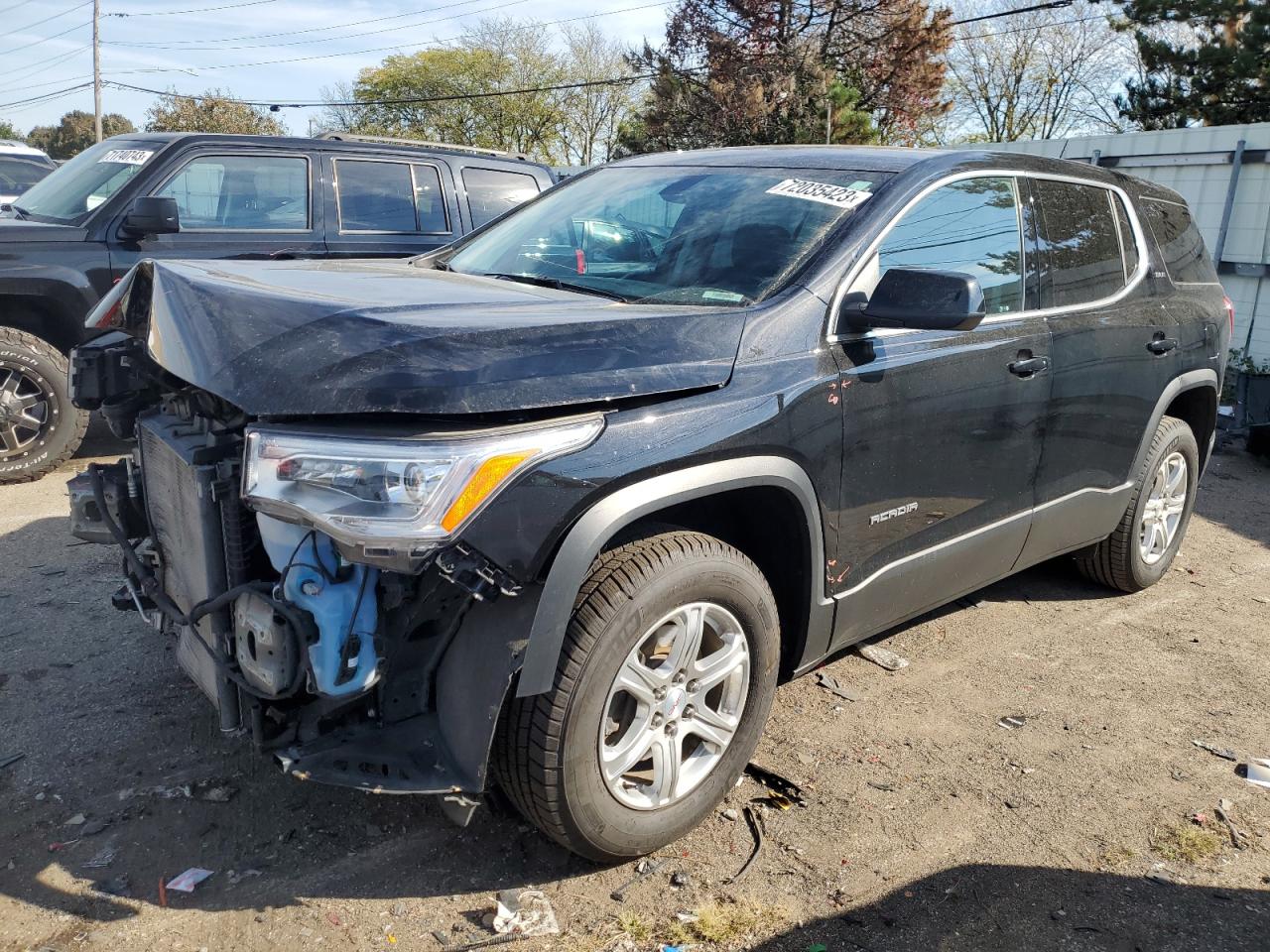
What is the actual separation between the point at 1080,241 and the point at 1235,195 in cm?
761

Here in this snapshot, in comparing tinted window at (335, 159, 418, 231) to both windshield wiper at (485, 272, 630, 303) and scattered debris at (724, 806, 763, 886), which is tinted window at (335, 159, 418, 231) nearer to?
windshield wiper at (485, 272, 630, 303)

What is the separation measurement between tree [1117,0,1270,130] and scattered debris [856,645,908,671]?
19.1m

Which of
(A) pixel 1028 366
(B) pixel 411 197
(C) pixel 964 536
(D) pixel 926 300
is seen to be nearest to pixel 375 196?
(B) pixel 411 197

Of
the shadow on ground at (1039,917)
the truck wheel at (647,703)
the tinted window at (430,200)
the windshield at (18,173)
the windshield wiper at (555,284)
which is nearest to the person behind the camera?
the truck wheel at (647,703)

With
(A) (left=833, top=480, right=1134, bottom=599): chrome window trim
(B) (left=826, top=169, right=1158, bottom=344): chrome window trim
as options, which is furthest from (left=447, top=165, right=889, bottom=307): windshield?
(A) (left=833, top=480, right=1134, bottom=599): chrome window trim

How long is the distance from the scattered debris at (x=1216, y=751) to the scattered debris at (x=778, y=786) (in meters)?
1.50

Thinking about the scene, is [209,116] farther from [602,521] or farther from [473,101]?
[602,521]

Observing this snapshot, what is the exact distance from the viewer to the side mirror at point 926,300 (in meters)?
2.76

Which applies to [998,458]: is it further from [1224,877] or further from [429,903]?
[429,903]

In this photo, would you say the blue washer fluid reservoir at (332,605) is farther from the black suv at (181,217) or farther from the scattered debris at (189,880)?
the black suv at (181,217)

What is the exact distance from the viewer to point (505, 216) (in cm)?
426

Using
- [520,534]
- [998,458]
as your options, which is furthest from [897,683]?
[520,534]

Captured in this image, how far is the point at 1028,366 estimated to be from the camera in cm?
353

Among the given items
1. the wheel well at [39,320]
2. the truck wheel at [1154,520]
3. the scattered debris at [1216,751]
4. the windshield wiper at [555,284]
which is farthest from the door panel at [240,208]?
the scattered debris at [1216,751]
